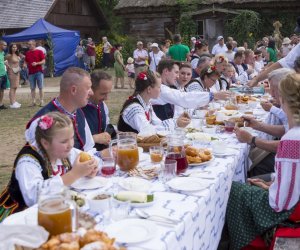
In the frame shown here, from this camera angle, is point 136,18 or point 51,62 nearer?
point 51,62

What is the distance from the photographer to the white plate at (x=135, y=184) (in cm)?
214

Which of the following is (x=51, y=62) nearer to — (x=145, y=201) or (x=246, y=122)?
(x=246, y=122)

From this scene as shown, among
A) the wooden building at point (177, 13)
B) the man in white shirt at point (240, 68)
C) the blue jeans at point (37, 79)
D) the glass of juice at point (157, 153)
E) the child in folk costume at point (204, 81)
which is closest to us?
the glass of juice at point (157, 153)

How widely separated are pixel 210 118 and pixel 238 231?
4.77 ft

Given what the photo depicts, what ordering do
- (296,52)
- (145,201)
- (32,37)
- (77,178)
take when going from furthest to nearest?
(32,37) → (296,52) → (77,178) → (145,201)

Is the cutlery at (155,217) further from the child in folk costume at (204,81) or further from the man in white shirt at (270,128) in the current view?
the child in folk costume at (204,81)

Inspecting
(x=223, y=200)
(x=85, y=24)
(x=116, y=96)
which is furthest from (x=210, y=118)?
(x=85, y=24)

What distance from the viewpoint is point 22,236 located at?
4.67ft

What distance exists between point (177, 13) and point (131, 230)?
20136 millimetres

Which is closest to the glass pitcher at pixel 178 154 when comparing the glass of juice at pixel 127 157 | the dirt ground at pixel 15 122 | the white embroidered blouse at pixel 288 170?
the glass of juice at pixel 127 157

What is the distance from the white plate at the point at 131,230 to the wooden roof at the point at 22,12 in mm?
23614

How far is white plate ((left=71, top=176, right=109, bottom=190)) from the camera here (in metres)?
2.20

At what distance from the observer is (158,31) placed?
21.4m

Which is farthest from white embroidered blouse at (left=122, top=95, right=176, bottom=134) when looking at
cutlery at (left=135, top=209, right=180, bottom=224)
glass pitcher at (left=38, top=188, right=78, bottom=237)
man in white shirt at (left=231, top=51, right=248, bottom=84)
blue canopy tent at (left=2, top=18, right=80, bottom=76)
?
blue canopy tent at (left=2, top=18, right=80, bottom=76)
